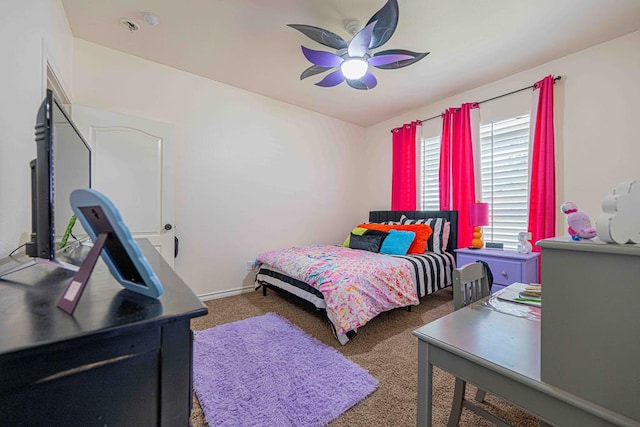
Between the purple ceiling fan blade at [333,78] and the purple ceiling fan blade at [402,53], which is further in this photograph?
the purple ceiling fan blade at [333,78]

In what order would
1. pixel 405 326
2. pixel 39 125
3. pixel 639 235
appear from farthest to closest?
pixel 405 326 → pixel 39 125 → pixel 639 235

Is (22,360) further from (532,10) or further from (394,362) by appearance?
(532,10)

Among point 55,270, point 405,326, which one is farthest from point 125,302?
point 405,326

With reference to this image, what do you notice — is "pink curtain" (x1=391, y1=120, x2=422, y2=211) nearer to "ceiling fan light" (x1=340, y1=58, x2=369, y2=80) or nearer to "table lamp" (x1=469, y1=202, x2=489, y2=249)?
"table lamp" (x1=469, y1=202, x2=489, y2=249)

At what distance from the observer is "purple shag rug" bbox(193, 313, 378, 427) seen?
142cm

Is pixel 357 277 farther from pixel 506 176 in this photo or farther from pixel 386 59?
pixel 506 176

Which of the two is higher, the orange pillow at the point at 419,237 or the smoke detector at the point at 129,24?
the smoke detector at the point at 129,24

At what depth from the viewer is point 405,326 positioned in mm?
2465

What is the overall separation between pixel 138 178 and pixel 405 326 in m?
2.94

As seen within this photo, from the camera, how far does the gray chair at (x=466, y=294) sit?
4.03 feet

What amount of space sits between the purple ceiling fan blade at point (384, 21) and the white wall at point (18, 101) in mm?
1880

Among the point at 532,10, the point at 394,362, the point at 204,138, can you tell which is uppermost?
the point at 532,10

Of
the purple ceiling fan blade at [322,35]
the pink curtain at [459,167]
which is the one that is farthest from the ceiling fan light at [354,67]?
the pink curtain at [459,167]

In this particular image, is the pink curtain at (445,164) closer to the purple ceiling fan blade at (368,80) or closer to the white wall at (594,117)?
the white wall at (594,117)
